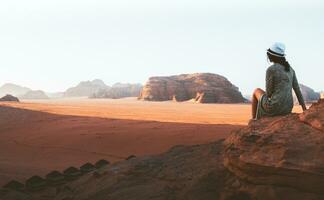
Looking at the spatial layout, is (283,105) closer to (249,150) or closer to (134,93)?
(249,150)

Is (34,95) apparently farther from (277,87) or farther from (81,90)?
(277,87)

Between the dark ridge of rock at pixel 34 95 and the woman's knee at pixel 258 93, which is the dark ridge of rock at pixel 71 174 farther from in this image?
the dark ridge of rock at pixel 34 95

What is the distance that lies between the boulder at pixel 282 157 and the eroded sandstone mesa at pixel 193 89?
3708 centimetres

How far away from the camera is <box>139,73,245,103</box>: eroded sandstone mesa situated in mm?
42469

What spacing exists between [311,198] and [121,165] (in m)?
2.74

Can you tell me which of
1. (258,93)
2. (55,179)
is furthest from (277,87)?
(55,179)

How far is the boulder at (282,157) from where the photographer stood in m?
3.51

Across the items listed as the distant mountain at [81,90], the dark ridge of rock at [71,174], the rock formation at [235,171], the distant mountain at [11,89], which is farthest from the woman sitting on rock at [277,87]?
the distant mountain at [11,89]

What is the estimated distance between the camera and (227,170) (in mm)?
4449

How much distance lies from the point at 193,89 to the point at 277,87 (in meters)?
41.0

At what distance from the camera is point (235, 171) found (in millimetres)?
4145

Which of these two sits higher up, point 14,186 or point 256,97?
point 256,97

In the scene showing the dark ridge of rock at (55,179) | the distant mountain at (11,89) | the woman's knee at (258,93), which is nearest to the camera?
the woman's knee at (258,93)

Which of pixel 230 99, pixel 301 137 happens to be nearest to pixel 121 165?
pixel 301 137
